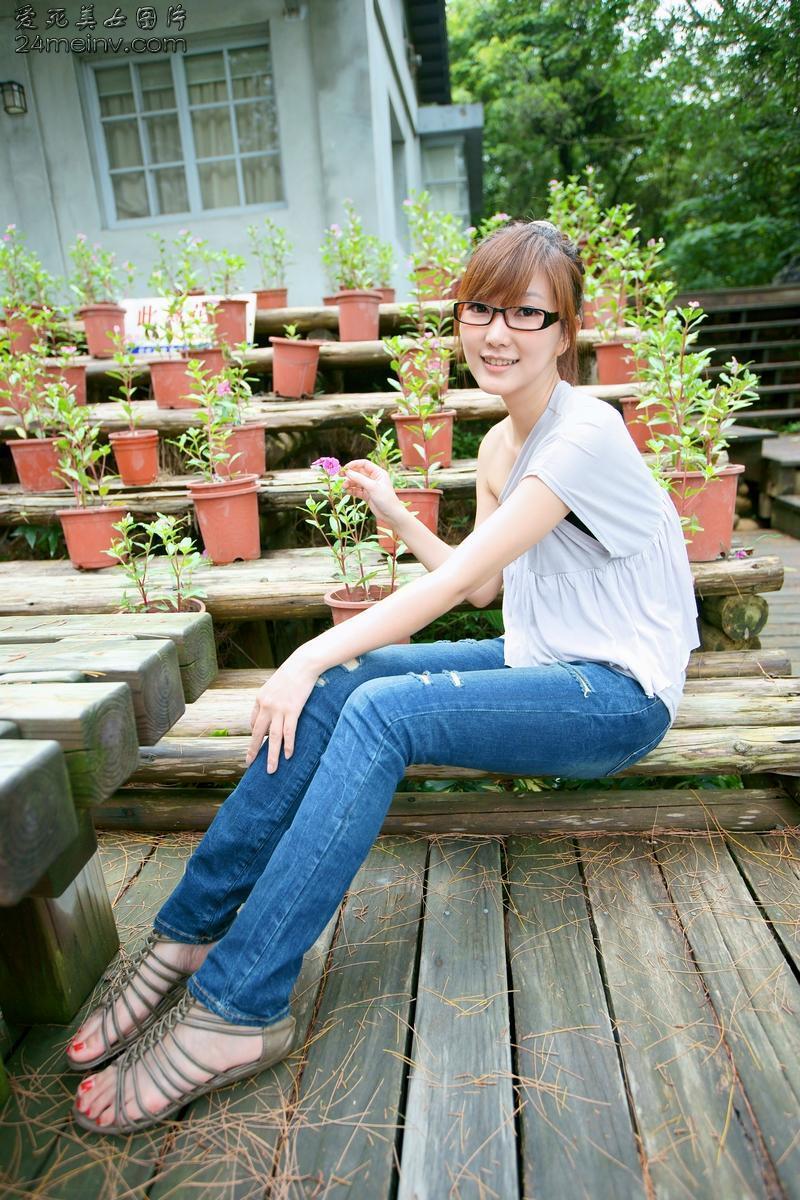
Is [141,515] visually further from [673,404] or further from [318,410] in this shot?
[673,404]

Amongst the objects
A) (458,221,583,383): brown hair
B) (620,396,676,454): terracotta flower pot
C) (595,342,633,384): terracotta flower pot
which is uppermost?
(458,221,583,383): brown hair

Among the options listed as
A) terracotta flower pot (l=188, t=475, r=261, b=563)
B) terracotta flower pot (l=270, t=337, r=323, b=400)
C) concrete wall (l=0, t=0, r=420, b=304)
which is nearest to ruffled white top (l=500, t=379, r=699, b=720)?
terracotta flower pot (l=188, t=475, r=261, b=563)

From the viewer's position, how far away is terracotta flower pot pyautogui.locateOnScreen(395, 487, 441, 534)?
7.82ft

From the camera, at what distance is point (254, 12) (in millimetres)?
4977

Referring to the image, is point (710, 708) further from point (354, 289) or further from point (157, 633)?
point (354, 289)

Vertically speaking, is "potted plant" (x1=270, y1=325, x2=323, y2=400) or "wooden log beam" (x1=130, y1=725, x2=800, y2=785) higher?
"potted plant" (x1=270, y1=325, x2=323, y2=400)

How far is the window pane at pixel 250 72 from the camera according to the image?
5180 millimetres

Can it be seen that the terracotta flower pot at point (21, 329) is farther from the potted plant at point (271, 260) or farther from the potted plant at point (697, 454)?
the potted plant at point (697, 454)

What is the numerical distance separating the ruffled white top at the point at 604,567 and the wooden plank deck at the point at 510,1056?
0.44 meters

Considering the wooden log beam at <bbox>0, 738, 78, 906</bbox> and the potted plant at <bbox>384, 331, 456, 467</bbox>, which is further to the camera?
the potted plant at <bbox>384, 331, 456, 467</bbox>

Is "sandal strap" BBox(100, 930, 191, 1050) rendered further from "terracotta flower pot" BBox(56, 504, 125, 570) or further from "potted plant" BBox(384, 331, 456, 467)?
"potted plant" BBox(384, 331, 456, 467)

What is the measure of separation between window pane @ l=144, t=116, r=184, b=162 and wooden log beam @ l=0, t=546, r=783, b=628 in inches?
164

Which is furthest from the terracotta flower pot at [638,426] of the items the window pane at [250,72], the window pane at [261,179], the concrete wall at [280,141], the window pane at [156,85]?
the window pane at [156,85]

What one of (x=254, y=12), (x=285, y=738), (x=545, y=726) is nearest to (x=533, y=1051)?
(x=545, y=726)
